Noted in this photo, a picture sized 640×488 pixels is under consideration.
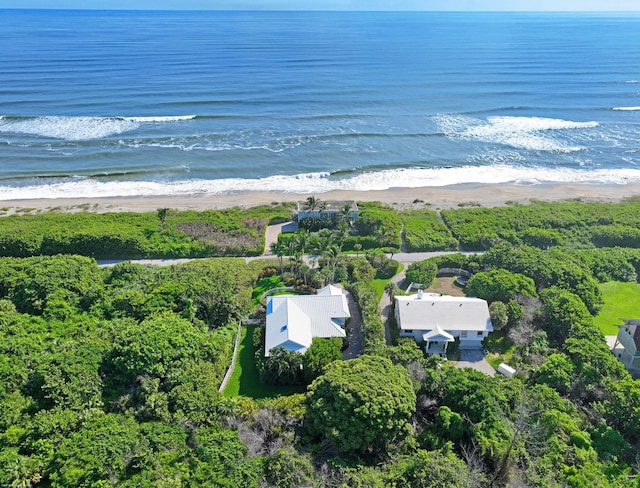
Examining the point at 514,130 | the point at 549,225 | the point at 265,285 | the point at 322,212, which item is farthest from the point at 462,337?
the point at 514,130

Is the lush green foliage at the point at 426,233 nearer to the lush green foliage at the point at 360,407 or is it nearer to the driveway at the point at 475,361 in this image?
the driveway at the point at 475,361

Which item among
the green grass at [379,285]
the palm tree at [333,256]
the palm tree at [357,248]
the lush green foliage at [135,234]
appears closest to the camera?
the green grass at [379,285]

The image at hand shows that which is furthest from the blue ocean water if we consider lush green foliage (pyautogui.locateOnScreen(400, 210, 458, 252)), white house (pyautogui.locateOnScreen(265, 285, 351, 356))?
white house (pyautogui.locateOnScreen(265, 285, 351, 356))

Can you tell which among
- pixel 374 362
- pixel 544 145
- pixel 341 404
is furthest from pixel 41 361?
pixel 544 145

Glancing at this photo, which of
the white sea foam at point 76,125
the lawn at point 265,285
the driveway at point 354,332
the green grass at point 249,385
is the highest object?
the white sea foam at point 76,125

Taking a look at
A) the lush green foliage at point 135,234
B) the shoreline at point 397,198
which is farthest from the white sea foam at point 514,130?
the lush green foliage at point 135,234

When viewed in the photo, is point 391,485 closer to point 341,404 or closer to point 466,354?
point 341,404

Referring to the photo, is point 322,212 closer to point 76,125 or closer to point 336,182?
point 336,182
